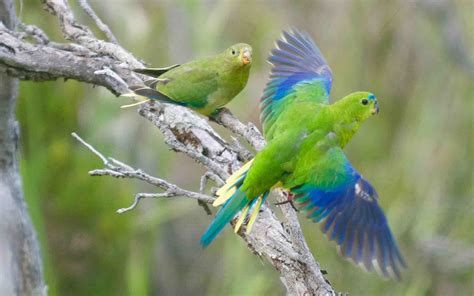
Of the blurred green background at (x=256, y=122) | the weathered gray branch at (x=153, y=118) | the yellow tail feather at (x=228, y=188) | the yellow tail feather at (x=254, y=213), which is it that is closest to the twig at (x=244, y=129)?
the weathered gray branch at (x=153, y=118)

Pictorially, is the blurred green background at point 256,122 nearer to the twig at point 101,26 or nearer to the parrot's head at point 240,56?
the twig at point 101,26

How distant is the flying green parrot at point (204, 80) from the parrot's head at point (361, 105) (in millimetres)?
465

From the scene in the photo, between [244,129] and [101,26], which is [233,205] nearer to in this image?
[244,129]

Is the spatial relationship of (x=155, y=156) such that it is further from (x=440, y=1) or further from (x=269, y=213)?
(x=269, y=213)

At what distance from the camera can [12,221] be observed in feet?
9.89

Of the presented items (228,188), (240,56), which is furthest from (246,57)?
(228,188)

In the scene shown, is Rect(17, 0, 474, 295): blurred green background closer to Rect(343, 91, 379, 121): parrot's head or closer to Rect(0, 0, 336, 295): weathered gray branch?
Rect(0, 0, 336, 295): weathered gray branch

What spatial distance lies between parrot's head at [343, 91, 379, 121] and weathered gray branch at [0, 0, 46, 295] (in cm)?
121

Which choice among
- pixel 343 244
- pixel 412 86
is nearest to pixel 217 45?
pixel 412 86

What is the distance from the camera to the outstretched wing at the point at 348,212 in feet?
8.55

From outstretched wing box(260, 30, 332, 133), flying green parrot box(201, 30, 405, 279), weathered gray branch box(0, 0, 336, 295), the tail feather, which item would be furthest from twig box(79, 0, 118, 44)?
the tail feather

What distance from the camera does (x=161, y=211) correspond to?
4723mm

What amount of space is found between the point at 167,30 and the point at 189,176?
115cm

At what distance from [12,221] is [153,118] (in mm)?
647
